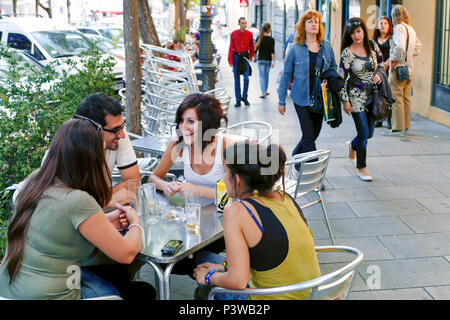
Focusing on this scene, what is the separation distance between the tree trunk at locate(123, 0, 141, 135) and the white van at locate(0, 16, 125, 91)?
19.7 ft

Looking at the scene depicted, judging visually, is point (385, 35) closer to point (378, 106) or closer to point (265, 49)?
point (378, 106)

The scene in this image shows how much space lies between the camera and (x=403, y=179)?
651 centimetres

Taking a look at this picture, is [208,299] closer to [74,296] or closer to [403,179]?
[74,296]

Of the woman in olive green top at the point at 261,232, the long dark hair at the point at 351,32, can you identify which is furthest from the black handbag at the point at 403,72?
the woman in olive green top at the point at 261,232

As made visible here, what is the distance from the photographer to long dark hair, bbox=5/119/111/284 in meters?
2.54

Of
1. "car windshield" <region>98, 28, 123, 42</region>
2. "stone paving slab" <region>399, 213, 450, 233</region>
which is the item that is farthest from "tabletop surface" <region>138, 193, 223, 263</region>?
"car windshield" <region>98, 28, 123, 42</region>

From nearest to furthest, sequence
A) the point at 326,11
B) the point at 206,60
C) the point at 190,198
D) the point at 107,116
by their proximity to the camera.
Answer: the point at 190,198 → the point at 107,116 → the point at 206,60 → the point at 326,11

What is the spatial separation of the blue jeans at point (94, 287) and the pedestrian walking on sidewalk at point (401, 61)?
6586 mm

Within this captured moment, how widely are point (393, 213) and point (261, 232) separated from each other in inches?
129

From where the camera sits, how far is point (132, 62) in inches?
249

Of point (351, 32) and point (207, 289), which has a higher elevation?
point (351, 32)

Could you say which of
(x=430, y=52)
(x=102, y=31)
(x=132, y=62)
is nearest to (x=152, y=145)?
(x=132, y=62)
